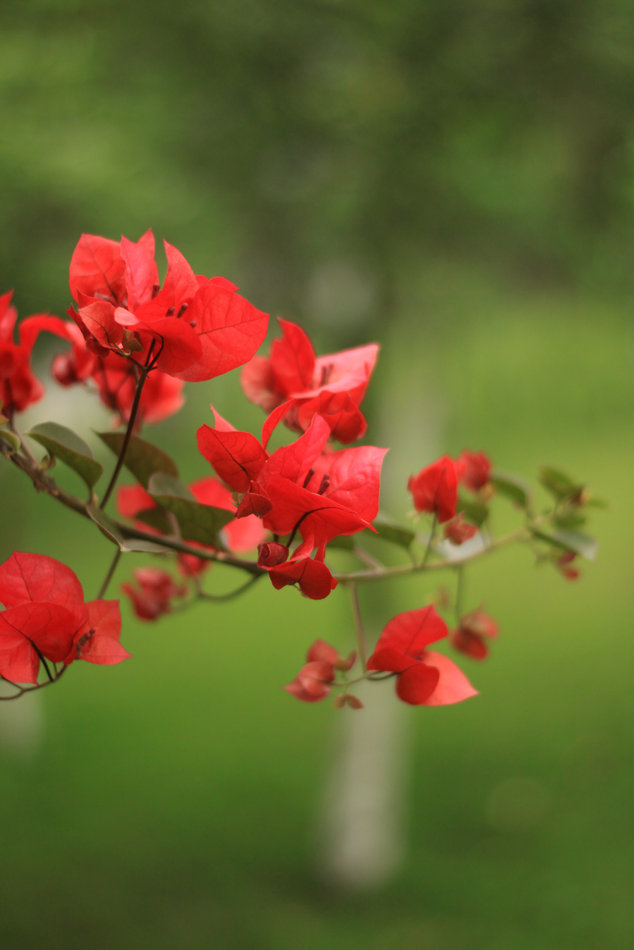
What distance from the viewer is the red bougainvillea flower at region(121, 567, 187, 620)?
0.57 metres

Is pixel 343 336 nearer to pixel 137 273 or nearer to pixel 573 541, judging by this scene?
pixel 573 541

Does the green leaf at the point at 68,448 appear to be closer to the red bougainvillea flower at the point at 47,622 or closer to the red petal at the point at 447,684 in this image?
the red bougainvillea flower at the point at 47,622

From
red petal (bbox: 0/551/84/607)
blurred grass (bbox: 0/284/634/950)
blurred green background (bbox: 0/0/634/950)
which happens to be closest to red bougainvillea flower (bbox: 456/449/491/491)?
red petal (bbox: 0/551/84/607)

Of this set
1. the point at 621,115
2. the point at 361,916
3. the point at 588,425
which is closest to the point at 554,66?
the point at 621,115

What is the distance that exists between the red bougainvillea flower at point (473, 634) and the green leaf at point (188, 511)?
8.0 inches

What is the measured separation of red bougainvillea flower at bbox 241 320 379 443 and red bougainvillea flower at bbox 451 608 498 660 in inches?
8.0

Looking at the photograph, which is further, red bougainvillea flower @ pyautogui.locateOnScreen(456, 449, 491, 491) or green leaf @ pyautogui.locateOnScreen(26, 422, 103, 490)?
red bougainvillea flower @ pyautogui.locateOnScreen(456, 449, 491, 491)

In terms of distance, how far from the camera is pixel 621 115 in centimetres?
168

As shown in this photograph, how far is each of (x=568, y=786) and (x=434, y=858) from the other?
68 centimetres

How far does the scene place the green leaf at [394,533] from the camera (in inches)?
18.2

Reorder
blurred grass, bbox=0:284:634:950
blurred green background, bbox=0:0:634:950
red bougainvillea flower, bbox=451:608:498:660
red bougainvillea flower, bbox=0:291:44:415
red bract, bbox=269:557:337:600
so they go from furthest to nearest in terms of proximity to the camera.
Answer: blurred grass, bbox=0:284:634:950, blurred green background, bbox=0:0:634:950, red bougainvillea flower, bbox=451:608:498:660, red bougainvillea flower, bbox=0:291:44:415, red bract, bbox=269:557:337:600

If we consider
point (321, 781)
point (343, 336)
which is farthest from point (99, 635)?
point (321, 781)

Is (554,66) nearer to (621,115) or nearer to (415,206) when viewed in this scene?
(621,115)

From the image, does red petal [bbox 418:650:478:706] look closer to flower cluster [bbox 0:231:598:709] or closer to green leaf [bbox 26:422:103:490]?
flower cluster [bbox 0:231:598:709]
